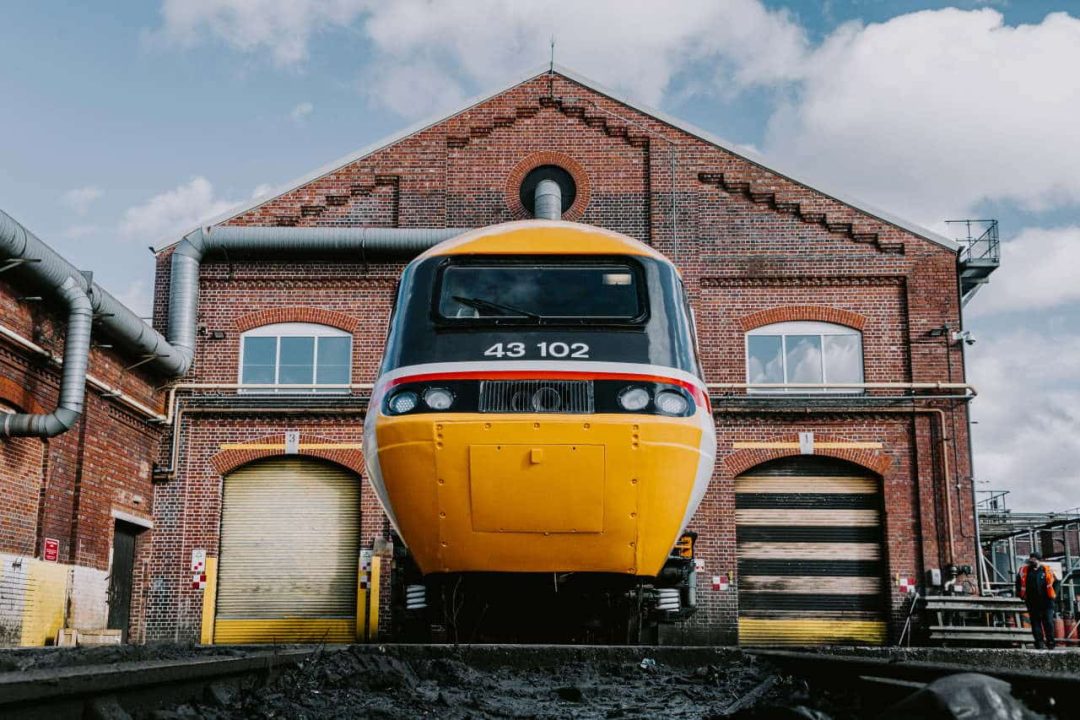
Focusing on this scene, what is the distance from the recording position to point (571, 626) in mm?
8000

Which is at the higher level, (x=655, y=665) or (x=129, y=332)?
(x=129, y=332)

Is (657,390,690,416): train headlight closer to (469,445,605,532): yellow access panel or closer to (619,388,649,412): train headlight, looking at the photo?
(619,388,649,412): train headlight

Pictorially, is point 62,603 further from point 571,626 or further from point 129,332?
point 571,626

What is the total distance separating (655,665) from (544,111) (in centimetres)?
1602

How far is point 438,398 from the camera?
6984mm

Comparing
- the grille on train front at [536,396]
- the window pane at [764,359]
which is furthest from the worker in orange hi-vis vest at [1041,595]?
the grille on train front at [536,396]

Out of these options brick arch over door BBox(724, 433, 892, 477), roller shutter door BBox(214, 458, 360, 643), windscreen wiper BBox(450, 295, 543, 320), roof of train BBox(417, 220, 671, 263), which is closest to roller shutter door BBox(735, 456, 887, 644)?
brick arch over door BBox(724, 433, 892, 477)

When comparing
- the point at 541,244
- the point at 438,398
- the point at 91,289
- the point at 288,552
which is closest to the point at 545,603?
the point at 438,398

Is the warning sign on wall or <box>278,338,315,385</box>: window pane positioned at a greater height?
<box>278,338,315,385</box>: window pane

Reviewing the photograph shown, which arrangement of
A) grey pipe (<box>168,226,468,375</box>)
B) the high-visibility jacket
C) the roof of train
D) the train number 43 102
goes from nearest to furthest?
1. the train number 43 102
2. the roof of train
3. the high-visibility jacket
4. grey pipe (<box>168,226,468,375</box>)

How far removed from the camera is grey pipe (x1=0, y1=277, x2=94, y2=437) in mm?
14000

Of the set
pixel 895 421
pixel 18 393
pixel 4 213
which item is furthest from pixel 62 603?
pixel 895 421

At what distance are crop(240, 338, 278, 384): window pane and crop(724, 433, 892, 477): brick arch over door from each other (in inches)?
317

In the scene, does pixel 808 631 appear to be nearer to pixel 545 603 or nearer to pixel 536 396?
pixel 545 603
